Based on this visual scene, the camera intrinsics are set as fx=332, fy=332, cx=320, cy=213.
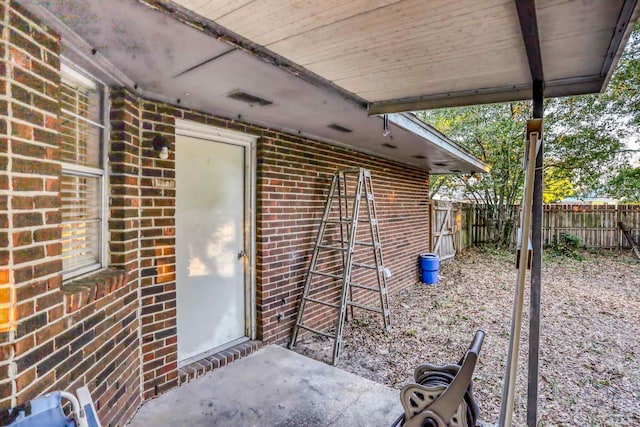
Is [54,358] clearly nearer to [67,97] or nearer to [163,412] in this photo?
[163,412]

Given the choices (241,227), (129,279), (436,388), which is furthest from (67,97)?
(436,388)

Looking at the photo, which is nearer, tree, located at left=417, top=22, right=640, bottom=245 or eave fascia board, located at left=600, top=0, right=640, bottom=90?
eave fascia board, located at left=600, top=0, right=640, bottom=90

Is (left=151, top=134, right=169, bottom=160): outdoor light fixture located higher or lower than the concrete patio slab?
higher

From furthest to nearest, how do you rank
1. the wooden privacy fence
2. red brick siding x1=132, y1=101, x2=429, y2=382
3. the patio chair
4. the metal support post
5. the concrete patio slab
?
the wooden privacy fence < red brick siding x1=132, y1=101, x2=429, y2=382 < the concrete patio slab < the metal support post < the patio chair

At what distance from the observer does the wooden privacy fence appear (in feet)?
31.8

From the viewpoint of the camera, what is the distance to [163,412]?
2406 millimetres

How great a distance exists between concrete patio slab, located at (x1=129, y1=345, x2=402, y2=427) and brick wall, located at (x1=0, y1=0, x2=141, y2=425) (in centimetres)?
75

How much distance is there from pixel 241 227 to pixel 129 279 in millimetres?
1307

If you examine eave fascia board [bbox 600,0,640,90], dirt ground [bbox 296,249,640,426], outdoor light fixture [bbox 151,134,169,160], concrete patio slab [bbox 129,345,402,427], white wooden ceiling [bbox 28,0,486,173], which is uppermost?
white wooden ceiling [bbox 28,0,486,173]

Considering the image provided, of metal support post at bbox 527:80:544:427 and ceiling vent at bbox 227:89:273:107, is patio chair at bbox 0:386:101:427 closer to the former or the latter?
ceiling vent at bbox 227:89:273:107

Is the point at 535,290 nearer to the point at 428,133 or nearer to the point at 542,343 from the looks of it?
the point at 428,133

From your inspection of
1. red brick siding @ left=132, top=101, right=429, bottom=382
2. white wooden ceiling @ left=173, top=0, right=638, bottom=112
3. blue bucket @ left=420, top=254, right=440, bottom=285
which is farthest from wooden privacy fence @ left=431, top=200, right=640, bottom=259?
white wooden ceiling @ left=173, top=0, right=638, bottom=112

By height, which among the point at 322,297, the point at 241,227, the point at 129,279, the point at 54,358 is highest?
the point at 241,227

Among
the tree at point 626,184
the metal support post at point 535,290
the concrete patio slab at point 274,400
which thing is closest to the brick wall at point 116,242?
the concrete patio slab at point 274,400
